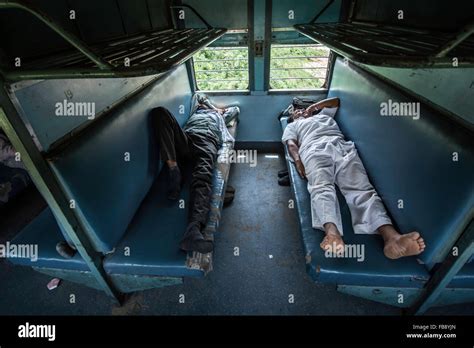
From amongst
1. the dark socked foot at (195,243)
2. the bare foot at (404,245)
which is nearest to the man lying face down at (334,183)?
the bare foot at (404,245)

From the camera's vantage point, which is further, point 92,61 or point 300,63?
point 300,63

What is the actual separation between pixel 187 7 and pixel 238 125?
5.48 ft

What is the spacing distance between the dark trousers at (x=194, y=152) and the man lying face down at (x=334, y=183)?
89cm

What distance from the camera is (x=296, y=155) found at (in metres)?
2.66

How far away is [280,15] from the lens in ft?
9.96

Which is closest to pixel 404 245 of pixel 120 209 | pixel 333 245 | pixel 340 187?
pixel 333 245

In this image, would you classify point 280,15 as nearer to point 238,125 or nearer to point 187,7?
point 187,7

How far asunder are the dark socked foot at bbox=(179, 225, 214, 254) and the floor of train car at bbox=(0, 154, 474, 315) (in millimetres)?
593

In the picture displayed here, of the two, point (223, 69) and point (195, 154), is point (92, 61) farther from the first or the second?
point (223, 69)

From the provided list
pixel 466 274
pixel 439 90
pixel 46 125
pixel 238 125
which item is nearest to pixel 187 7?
pixel 238 125

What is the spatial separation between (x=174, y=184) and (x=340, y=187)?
4.86 feet

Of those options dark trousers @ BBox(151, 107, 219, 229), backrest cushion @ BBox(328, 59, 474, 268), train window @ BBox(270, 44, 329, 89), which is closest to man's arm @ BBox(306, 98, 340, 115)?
train window @ BBox(270, 44, 329, 89)

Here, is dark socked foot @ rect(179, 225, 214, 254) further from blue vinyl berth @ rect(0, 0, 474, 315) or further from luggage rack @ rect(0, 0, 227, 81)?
luggage rack @ rect(0, 0, 227, 81)

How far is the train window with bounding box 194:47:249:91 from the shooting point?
11.3ft
